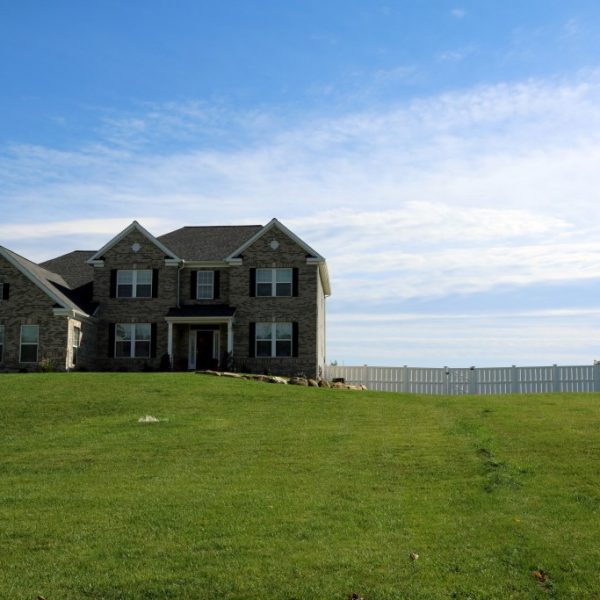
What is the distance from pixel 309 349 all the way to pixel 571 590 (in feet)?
95.2

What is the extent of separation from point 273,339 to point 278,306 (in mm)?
1573

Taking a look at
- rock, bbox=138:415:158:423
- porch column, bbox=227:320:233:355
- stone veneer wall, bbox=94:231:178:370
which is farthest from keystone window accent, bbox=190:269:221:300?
rock, bbox=138:415:158:423

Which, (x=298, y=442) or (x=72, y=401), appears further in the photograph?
(x=72, y=401)

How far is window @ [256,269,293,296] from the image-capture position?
126 feet

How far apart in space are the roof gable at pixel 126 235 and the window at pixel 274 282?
4225 millimetres

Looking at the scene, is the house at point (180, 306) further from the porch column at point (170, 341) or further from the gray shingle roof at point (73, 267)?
the gray shingle roof at point (73, 267)

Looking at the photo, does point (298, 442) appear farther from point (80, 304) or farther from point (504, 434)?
point (80, 304)

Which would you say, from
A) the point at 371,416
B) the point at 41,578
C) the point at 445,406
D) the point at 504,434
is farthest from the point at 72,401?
the point at 41,578

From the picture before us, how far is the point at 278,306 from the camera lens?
3825cm

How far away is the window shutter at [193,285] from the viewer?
39500 mm

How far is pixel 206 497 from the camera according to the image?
12.8m

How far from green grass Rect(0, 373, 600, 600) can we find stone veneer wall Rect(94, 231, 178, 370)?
52.5ft

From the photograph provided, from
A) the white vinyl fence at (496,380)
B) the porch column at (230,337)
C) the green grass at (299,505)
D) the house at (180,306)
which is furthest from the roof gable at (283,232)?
the green grass at (299,505)

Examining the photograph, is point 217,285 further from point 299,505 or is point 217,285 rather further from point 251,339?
point 299,505
